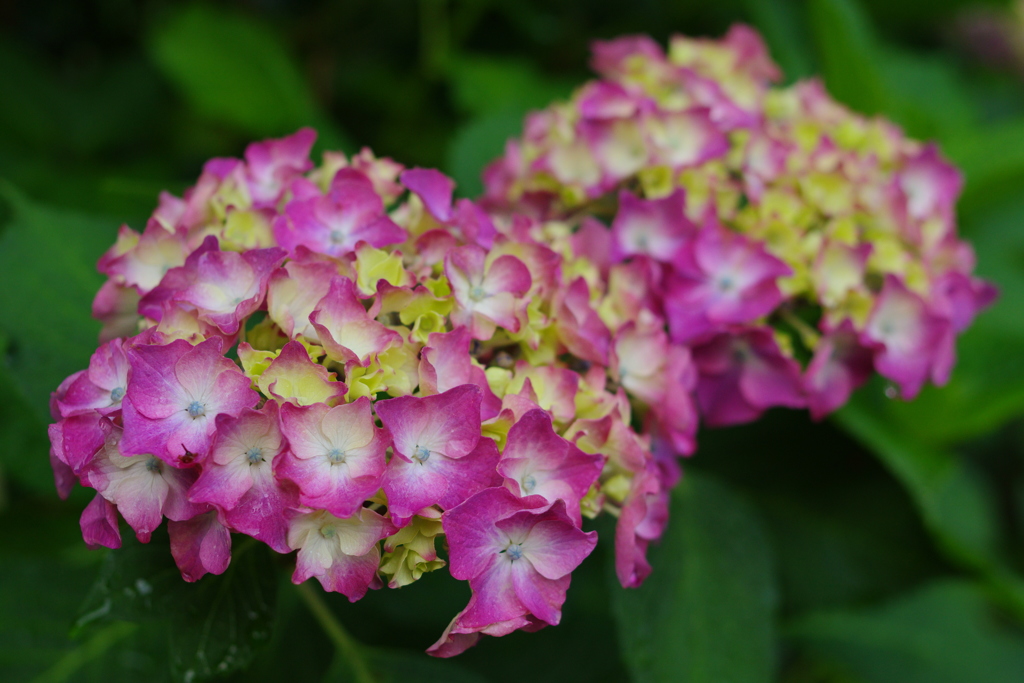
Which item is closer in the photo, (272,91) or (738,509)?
(738,509)

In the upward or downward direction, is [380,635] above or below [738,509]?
below

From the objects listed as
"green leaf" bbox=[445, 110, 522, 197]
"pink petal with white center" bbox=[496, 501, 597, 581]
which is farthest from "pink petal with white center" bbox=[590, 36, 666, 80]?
"pink petal with white center" bbox=[496, 501, 597, 581]

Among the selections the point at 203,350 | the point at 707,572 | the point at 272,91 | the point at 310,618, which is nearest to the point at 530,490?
the point at 203,350

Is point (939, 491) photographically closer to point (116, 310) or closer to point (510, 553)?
point (510, 553)

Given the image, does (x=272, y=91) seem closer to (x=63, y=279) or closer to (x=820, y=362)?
(x=63, y=279)

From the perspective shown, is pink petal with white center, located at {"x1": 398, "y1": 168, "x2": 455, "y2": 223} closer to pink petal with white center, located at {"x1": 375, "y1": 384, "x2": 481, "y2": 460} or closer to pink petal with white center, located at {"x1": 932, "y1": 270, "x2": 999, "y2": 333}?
pink petal with white center, located at {"x1": 375, "y1": 384, "x2": 481, "y2": 460}

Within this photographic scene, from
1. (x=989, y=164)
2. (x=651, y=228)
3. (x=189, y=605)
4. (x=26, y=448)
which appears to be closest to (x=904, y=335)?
(x=651, y=228)
